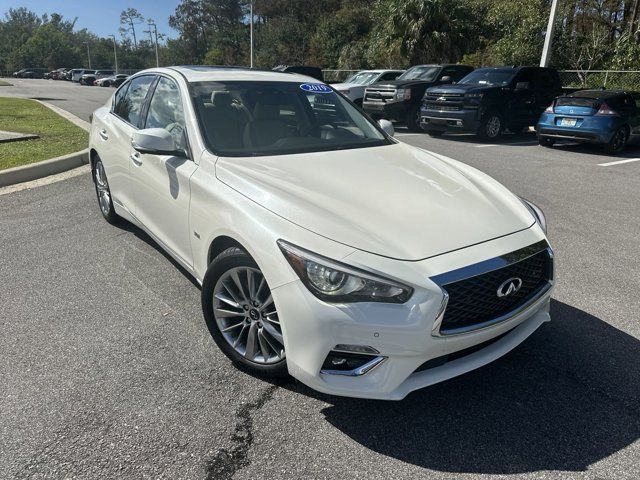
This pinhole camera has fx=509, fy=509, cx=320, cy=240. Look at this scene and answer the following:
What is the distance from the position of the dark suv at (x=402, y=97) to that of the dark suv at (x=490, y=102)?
1271 millimetres

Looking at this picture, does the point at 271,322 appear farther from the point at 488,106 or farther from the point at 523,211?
the point at 488,106

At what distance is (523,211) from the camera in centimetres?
307

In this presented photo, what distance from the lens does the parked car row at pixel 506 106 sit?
35.2 ft

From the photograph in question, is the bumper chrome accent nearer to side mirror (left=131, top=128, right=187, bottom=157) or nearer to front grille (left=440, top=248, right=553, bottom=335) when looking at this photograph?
front grille (left=440, top=248, right=553, bottom=335)

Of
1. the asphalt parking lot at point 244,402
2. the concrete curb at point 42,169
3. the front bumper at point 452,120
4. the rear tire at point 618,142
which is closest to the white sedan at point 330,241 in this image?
the asphalt parking lot at point 244,402

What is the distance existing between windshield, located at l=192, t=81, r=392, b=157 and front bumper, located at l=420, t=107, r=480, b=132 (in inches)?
336

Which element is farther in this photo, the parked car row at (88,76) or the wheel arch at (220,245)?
the parked car row at (88,76)

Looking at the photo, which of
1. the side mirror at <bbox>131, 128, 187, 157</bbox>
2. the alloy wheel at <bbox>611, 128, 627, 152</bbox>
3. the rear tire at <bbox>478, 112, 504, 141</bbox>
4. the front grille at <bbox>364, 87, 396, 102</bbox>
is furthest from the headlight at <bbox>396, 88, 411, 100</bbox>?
the side mirror at <bbox>131, 128, 187, 157</bbox>

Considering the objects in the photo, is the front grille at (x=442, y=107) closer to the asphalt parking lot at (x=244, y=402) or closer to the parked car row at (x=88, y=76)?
the asphalt parking lot at (x=244, y=402)

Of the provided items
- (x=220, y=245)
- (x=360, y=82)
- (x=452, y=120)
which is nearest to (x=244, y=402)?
(x=220, y=245)

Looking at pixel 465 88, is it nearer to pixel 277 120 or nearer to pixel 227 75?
pixel 227 75

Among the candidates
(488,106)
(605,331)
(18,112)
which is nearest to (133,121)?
(605,331)

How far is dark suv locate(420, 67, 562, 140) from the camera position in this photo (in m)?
12.2

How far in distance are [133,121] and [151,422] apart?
2.84 metres
